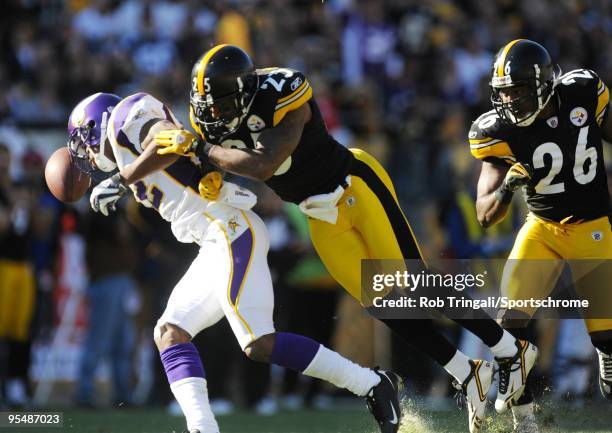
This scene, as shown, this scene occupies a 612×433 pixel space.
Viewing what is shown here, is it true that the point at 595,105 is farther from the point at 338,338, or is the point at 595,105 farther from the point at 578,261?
the point at 338,338

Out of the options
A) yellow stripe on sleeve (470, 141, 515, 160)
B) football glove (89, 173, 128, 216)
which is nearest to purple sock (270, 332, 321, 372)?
football glove (89, 173, 128, 216)

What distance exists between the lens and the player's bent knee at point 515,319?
672 centimetres

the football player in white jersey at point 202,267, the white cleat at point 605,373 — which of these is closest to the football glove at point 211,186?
the football player in white jersey at point 202,267

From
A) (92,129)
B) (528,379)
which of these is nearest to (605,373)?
(528,379)

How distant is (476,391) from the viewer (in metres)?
6.48

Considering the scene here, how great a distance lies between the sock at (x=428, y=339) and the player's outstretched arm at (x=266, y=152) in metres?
1.24

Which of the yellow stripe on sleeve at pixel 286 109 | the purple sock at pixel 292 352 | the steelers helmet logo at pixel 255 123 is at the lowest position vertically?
the purple sock at pixel 292 352

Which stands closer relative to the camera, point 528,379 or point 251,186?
point 528,379

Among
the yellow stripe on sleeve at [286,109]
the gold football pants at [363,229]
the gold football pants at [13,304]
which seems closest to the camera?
Result: the yellow stripe on sleeve at [286,109]

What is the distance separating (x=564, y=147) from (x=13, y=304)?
537cm

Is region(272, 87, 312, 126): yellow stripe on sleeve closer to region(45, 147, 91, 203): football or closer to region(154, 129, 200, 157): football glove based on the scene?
region(154, 129, 200, 157): football glove

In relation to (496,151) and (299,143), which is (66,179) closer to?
(299,143)

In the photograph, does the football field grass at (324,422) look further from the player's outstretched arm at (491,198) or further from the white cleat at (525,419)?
the player's outstretched arm at (491,198)

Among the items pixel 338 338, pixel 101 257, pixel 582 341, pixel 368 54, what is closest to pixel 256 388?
pixel 338 338
